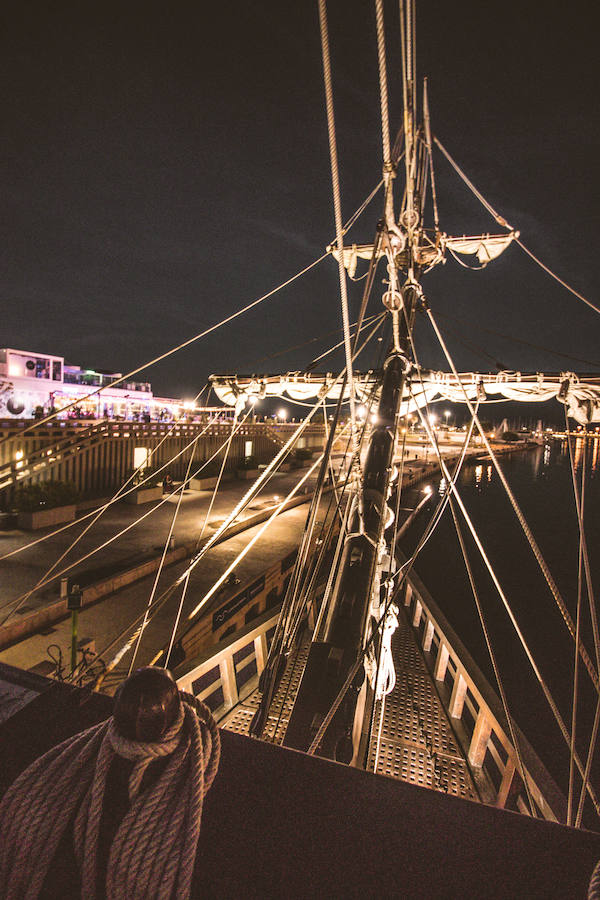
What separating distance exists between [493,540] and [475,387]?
55.6 ft

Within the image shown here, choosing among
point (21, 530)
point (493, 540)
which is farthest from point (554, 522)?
point (21, 530)

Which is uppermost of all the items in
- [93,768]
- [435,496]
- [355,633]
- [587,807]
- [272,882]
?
[93,768]

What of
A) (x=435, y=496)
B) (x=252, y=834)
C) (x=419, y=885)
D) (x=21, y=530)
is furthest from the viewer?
(x=435, y=496)

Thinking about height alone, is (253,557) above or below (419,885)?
below

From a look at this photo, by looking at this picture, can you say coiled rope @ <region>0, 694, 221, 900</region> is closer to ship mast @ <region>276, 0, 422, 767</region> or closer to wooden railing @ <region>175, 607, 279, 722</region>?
ship mast @ <region>276, 0, 422, 767</region>

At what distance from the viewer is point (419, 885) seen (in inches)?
42.6

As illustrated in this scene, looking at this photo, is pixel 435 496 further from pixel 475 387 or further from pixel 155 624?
pixel 155 624

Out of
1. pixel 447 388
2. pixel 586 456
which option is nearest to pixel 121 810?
pixel 447 388

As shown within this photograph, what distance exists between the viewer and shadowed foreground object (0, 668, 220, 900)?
1.08m

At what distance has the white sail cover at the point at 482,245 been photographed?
952cm

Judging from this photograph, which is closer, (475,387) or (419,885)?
(419,885)

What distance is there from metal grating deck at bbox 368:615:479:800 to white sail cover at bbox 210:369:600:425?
457 cm

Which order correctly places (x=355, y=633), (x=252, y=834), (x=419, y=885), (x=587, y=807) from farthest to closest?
(x=587, y=807) → (x=355, y=633) → (x=252, y=834) → (x=419, y=885)

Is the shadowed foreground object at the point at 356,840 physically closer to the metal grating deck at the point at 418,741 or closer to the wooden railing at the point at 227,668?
the metal grating deck at the point at 418,741
